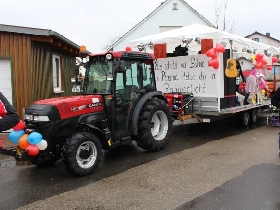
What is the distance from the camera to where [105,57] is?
6449mm

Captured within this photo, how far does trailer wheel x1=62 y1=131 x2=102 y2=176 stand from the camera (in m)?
5.28

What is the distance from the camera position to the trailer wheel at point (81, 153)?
208 inches

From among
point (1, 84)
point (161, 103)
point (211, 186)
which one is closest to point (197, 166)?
point (211, 186)

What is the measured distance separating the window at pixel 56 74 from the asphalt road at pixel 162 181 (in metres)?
5.55

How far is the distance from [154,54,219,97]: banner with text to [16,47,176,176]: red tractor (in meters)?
1.94

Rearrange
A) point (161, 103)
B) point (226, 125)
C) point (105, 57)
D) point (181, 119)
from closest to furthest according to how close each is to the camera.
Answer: point (105, 57), point (161, 103), point (181, 119), point (226, 125)

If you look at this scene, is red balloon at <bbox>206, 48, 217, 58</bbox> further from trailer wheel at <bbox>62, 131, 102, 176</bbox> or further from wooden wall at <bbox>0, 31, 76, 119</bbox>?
wooden wall at <bbox>0, 31, 76, 119</bbox>

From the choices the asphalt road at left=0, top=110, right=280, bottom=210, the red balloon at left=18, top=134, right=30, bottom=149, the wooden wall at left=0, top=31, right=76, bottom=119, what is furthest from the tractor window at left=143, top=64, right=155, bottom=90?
the wooden wall at left=0, top=31, right=76, bottom=119

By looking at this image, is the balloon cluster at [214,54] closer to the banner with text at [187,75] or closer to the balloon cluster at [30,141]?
the banner with text at [187,75]

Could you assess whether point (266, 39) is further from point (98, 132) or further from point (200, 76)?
point (98, 132)

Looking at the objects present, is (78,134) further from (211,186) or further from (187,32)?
(187,32)

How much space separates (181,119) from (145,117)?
1.95 m

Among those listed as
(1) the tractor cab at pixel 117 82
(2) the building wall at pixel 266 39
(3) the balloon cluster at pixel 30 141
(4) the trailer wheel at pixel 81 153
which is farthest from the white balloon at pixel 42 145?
(2) the building wall at pixel 266 39

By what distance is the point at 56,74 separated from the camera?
1245 centimetres
